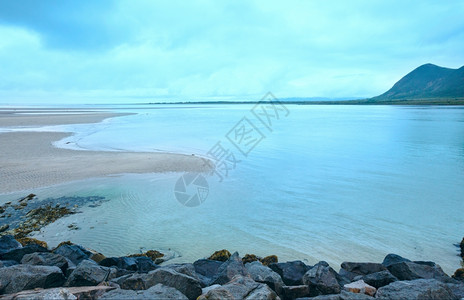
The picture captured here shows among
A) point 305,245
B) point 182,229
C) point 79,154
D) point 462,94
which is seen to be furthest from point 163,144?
point 462,94

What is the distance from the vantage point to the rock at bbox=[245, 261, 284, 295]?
16.7 feet

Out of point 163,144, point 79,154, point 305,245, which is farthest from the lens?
point 163,144

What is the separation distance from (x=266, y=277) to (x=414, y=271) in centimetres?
268

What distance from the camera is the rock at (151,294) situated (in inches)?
162

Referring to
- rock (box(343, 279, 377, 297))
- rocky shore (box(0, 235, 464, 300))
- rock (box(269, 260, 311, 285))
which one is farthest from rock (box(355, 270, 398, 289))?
rock (box(269, 260, 311, 285))

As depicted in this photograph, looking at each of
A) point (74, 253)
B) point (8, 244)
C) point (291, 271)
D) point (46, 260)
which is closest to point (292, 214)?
point (291, 271)

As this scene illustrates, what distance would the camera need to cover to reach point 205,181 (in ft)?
43.4

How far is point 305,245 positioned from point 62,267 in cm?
519

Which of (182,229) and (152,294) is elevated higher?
(152,294)

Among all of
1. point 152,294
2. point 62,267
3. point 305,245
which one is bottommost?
point 305,245

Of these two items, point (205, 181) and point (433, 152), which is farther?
point (433, 152)

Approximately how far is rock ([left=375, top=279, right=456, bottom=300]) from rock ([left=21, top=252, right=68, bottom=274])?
5.22 meters

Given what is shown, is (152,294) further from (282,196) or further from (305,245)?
(282,196)

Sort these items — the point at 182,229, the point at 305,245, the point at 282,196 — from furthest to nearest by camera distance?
the point at 282,196 < the point at 182,229 < the point at 305,245
